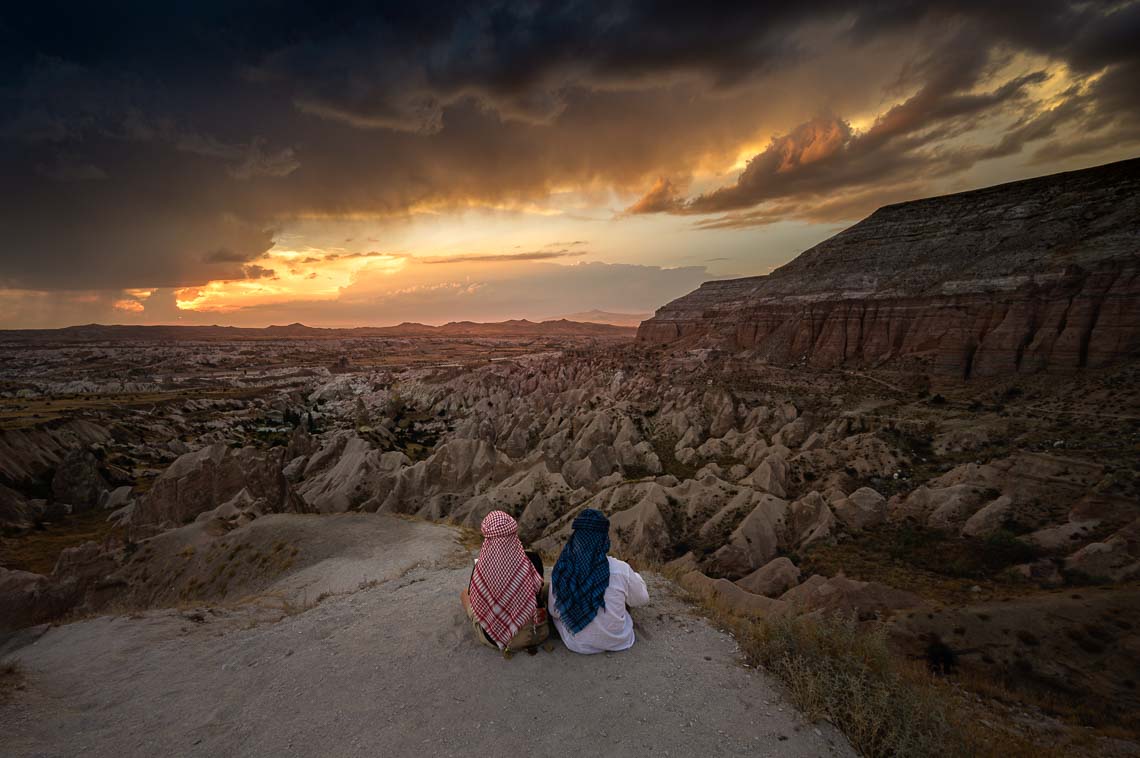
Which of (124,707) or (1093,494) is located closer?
(124,707)

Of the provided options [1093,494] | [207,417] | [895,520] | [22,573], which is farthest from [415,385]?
[1093,494]

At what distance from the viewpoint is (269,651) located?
23.3 feet

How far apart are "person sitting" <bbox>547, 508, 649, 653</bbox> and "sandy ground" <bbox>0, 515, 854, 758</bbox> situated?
Result: 268 mm

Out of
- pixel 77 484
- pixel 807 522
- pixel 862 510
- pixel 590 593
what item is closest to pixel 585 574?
pixel 590 593

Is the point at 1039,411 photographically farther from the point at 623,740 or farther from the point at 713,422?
the point at 623,740

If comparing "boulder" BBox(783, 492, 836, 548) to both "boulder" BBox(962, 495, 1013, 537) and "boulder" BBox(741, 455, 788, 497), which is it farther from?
"boulder" BBox(962, 495, 1013, 537)

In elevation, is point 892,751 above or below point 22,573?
above

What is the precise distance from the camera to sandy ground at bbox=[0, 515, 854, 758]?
494 cm

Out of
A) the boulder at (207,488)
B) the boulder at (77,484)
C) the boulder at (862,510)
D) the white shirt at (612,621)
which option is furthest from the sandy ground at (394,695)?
the boulder at (77,484)

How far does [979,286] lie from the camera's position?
43469mm

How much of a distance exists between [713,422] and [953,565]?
25469 millimetres

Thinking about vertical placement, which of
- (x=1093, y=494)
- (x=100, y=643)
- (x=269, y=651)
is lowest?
(x=1093, y=494)

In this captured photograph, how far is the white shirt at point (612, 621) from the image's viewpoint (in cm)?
608

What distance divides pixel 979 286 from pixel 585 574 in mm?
55411
